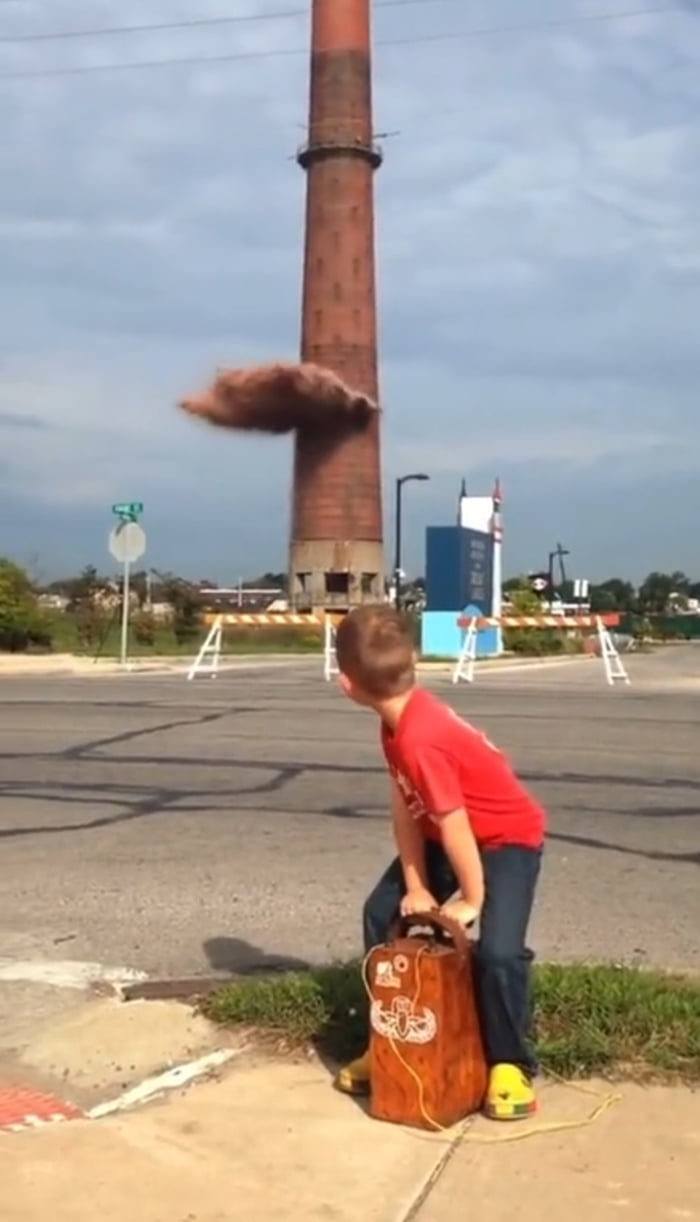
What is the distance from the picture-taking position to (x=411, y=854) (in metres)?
4.59

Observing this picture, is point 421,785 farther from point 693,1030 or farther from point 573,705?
point 573,705

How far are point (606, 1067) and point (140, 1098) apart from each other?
132 cm

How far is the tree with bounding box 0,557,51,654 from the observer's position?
3837 centimetres

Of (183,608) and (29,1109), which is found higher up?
(183,608)

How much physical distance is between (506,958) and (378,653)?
34.3 inches

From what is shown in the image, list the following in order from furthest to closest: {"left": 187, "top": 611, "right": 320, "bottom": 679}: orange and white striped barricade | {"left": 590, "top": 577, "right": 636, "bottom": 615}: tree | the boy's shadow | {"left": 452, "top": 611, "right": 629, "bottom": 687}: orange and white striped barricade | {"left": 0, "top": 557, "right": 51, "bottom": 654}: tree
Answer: {"left": 590, "top": 577, "right": 636, "bottom": 615}: tree
{"left": 0, "top": 557, "right": 51, "bottom": 654}: tree
{"left": 452, "top": 611, "right": 629, "bottom": 687}: orange and white striped barricade
{"left": 187, "top": 611, "right": 320, "bottom": 679}: orange and white striped barricade
the boy's shadow

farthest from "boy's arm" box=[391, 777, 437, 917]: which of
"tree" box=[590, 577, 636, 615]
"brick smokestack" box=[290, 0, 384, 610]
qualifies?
"tree" box=[590, 577, 636, 615]

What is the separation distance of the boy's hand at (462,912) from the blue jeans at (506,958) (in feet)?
0.21

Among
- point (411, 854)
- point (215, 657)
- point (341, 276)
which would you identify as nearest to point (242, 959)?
point (411, 854)

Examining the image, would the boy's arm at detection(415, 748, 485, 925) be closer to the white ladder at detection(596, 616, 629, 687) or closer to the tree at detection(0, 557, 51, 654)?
the white ladder at detection(596, 616, 629, 687)

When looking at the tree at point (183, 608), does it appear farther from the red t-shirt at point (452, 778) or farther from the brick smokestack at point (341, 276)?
the red t-shirt at point (452, 778)

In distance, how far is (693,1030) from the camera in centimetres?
485

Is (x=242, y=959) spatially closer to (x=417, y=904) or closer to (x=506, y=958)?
(x=417, y=904)

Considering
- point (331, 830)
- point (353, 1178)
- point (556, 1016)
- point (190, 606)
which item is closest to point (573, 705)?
point (331, 830)
